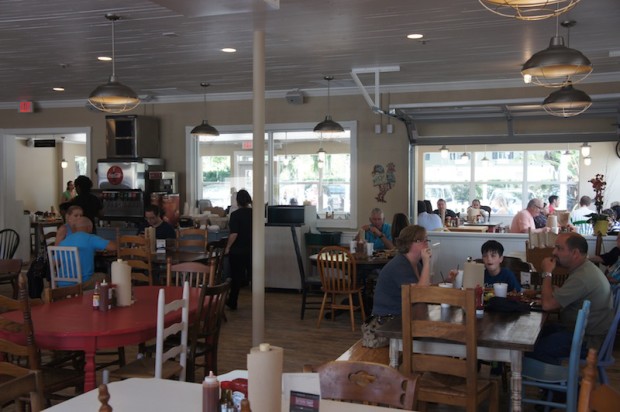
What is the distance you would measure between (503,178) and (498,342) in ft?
38.6

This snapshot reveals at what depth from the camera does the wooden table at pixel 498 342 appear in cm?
336

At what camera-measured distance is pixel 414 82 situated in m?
9.23

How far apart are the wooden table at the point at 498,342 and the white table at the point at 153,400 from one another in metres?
1.41

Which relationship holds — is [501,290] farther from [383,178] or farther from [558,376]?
[383,178]

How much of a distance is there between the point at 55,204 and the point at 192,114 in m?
7.68

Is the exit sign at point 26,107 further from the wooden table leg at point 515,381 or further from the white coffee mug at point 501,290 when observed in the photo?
the wooden table leg at point 515,381

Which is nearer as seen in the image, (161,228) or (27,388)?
(27,388)

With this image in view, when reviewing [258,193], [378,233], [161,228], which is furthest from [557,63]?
[161,228]

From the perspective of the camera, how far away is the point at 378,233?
315 inches

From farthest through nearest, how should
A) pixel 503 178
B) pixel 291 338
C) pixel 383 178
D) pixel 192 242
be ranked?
pixel 503 178 < pixel 383 178 < pixel 192 242 < pixel 291 338

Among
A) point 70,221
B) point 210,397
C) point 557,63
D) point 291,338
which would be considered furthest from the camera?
point 291,338

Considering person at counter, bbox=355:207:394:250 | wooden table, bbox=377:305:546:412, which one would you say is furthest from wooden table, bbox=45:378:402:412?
person at counter, bbox=355:207:394:250

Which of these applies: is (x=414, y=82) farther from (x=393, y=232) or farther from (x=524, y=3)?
(x=524, y=3)

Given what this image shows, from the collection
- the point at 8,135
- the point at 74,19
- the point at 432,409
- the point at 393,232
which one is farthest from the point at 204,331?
the point at 8,135
